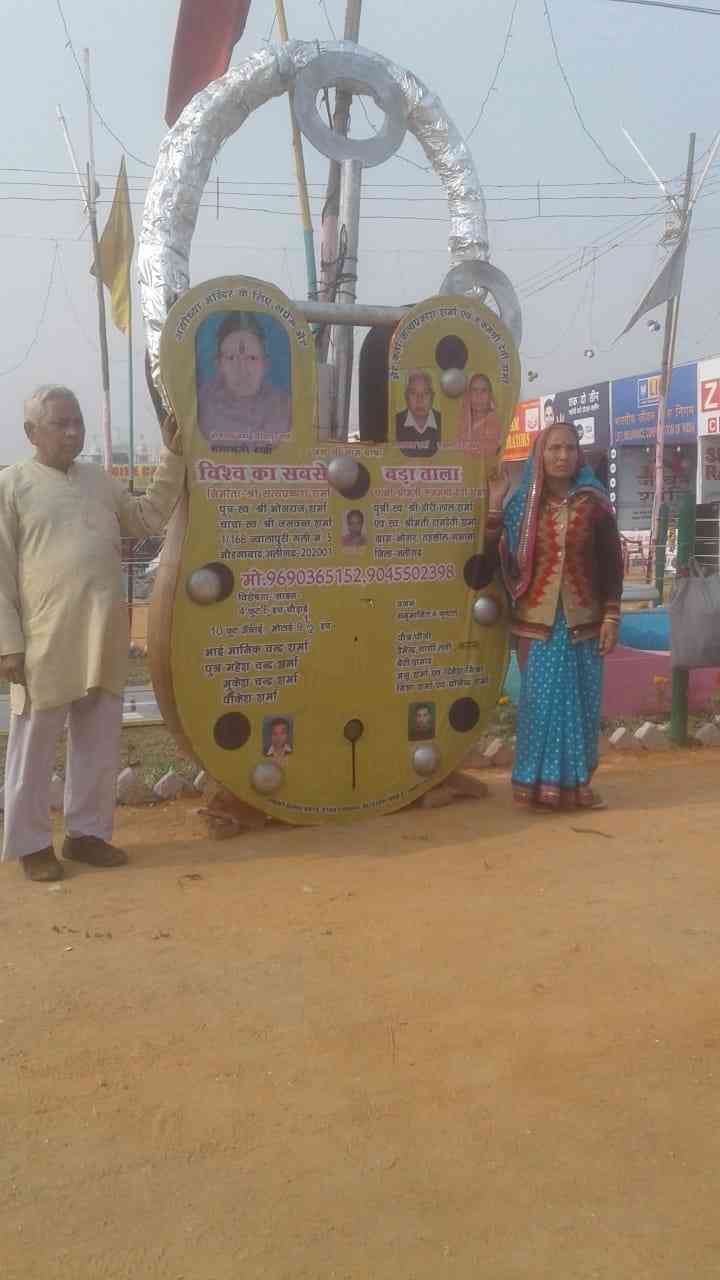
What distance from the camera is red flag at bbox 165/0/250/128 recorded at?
23.7 feet

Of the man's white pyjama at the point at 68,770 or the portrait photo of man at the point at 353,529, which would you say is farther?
the portrait photo of man at the point at 353,529

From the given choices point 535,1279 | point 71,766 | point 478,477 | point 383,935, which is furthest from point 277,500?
point 535,1279

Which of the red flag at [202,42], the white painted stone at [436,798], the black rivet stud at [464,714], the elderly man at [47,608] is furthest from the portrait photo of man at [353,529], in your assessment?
the red flag at [202,42]

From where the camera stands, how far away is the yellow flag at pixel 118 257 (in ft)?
49.3

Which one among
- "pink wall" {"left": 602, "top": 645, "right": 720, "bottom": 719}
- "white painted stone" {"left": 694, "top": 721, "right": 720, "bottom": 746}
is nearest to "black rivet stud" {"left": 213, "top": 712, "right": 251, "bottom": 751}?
"white painted stone" {"left": 694, "top": 721, "right": 720, "bottom": 746}

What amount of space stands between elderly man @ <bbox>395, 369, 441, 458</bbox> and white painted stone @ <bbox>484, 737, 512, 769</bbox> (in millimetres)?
1861

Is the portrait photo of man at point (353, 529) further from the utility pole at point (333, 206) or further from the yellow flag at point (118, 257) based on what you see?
the yellow flag at point (118, 257)

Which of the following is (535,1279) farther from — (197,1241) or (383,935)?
(383,935)

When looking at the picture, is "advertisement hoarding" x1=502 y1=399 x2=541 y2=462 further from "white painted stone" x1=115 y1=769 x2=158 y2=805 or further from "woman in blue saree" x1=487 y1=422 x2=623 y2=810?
"white painted stone" x1=115 y1=769 x2=158 y2=805

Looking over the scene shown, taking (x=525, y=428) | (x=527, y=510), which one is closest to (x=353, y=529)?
(x=527, y=510)

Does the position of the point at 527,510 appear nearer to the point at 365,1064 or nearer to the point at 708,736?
the point at 708,736

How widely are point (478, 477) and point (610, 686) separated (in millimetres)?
2736

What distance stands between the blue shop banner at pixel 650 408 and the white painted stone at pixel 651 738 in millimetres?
16927

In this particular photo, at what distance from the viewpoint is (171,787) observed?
5531 mm
